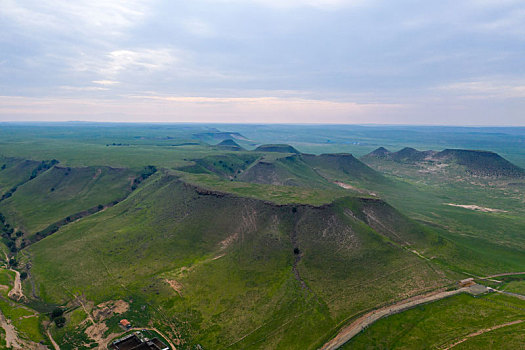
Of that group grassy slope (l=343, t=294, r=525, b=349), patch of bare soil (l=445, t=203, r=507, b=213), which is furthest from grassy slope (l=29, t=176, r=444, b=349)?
patch of bare soil (l=445, t=203, r=507, b=213)

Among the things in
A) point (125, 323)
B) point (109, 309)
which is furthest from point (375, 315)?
point (109, 309)

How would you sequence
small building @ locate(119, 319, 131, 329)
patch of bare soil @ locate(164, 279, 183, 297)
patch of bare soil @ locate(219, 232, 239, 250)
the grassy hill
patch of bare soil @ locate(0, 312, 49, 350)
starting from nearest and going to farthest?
patch of bare soil @ locate(0, 312, 49, 350)
small building @ locate(119, 319, 131, 329)
patch of bare soil @ locate(164, 279, 183, 297)
patch of bare soil @ locate(219, 232, 239, 250)
the grassy hill

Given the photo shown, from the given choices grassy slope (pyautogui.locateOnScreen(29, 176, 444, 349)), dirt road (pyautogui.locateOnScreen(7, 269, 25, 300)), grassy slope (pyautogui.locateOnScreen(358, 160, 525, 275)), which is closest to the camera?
grassy slope (pyautogui.locateOnScreen(29, 176, 444, 349))

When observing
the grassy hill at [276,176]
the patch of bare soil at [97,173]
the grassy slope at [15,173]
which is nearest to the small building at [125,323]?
the grassy hill at [276,176]

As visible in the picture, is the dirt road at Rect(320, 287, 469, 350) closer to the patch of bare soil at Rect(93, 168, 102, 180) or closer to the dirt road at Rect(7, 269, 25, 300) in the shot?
the dirt road at Rect(7, 269, 25, 300)

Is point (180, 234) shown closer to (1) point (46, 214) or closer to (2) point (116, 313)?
(2) point (116, 313)

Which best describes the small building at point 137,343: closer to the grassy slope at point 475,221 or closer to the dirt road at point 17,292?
the dirt road at point 17,292
